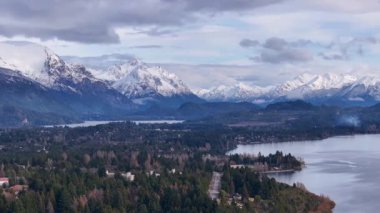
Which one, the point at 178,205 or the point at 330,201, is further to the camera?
the point at 330,201

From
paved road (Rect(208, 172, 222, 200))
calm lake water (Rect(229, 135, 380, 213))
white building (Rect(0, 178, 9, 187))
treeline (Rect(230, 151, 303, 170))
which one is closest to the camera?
paved road (Rect(208, 172, 222, 200))

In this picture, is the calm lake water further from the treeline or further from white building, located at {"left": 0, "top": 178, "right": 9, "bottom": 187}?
white building, located at {"left": 0, "top": 178, "right": 9, "bottom": 187}

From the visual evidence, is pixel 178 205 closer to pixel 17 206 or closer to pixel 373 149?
pixel 17 206

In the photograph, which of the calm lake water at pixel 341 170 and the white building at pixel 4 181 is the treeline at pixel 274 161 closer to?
the calm lake water at pixel 341 170

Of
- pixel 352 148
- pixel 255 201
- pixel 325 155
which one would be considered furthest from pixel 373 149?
pixel 255 201

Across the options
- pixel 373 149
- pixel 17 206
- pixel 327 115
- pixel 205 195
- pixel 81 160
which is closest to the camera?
pixel 17 206

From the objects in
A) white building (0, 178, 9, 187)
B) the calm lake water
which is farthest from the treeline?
white building (0, 178, 9, 187)
